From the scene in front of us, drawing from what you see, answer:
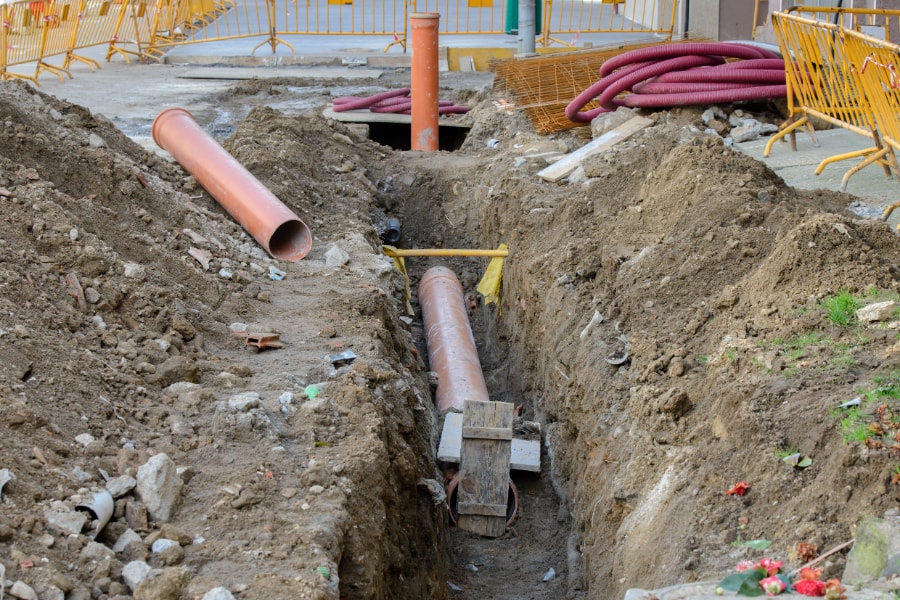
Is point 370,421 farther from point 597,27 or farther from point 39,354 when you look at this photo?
point 597,27

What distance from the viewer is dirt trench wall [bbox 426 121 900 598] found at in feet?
13.1

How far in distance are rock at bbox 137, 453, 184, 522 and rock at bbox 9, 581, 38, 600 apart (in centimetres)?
78

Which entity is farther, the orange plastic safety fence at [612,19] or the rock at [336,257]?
the orange plastic safety fence at [612,19]

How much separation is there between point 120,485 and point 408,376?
2.82 meters

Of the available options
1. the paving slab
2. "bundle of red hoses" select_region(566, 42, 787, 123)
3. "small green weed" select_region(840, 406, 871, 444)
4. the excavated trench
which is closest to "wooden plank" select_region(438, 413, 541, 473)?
the excavated trench

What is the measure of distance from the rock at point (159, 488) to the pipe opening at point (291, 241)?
12.2ft

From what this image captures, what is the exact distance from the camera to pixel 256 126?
33.7 ft

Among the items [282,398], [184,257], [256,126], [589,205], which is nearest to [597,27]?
[256,126]

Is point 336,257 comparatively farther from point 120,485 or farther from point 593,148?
point 120,485

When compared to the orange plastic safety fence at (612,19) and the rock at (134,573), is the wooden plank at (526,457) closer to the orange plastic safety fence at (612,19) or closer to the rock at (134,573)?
the rock at (134,573)

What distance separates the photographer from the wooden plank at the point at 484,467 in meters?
6.48

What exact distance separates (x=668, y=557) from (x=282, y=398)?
2.17m

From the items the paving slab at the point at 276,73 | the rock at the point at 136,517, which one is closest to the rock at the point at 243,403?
the rock at the point at 136,517

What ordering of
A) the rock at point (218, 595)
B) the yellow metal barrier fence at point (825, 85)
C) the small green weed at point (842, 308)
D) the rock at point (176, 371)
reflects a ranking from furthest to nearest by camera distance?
the yellow metal barrier fence at point (825, 85) → the rock at point (176, 371) → the small green weed at point (842, 308) → the rock at point (218, 595)
